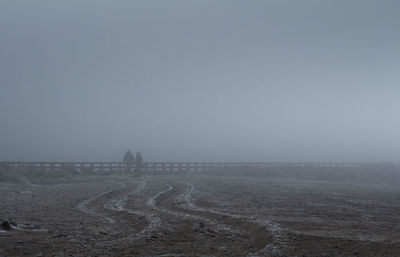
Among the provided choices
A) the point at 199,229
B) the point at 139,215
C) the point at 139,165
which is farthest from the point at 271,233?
the point at 139,165

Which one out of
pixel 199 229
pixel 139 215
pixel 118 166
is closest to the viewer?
pixel 199 229

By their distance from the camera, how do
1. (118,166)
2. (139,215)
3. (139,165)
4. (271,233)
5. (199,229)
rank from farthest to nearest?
(139,165), (118,166), (139,215), (199,229), (271,233)

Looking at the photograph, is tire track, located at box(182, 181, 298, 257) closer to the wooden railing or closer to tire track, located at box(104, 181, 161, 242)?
tire track, located at box(104, 181, 161, 242)

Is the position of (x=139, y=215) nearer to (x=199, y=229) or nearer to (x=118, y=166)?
(x=199, y=229)

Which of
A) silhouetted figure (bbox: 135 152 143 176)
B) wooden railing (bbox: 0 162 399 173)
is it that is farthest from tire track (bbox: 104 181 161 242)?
wooden railing (bbox: 0 162 399 173)

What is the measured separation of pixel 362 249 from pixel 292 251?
5.58ft

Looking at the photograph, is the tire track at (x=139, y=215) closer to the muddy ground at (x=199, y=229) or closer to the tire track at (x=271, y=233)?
the muddy ground at (x=199, y=229)

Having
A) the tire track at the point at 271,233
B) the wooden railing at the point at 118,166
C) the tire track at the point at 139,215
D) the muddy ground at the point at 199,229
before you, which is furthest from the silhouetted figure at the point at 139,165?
the tire track at the point at 271,233

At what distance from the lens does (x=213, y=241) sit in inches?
396

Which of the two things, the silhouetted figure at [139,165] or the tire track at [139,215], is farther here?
the silhouetted figure at [139,165]

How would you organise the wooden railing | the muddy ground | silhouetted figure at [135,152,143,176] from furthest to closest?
the wooden railing, silhouetted figure at [135,152,143,176], the muddy ground

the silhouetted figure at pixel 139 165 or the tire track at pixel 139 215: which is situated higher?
the silhouetted figure at pixel 139 165

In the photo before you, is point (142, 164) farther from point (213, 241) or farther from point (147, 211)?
point (213, 241)

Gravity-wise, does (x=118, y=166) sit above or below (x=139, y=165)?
below
